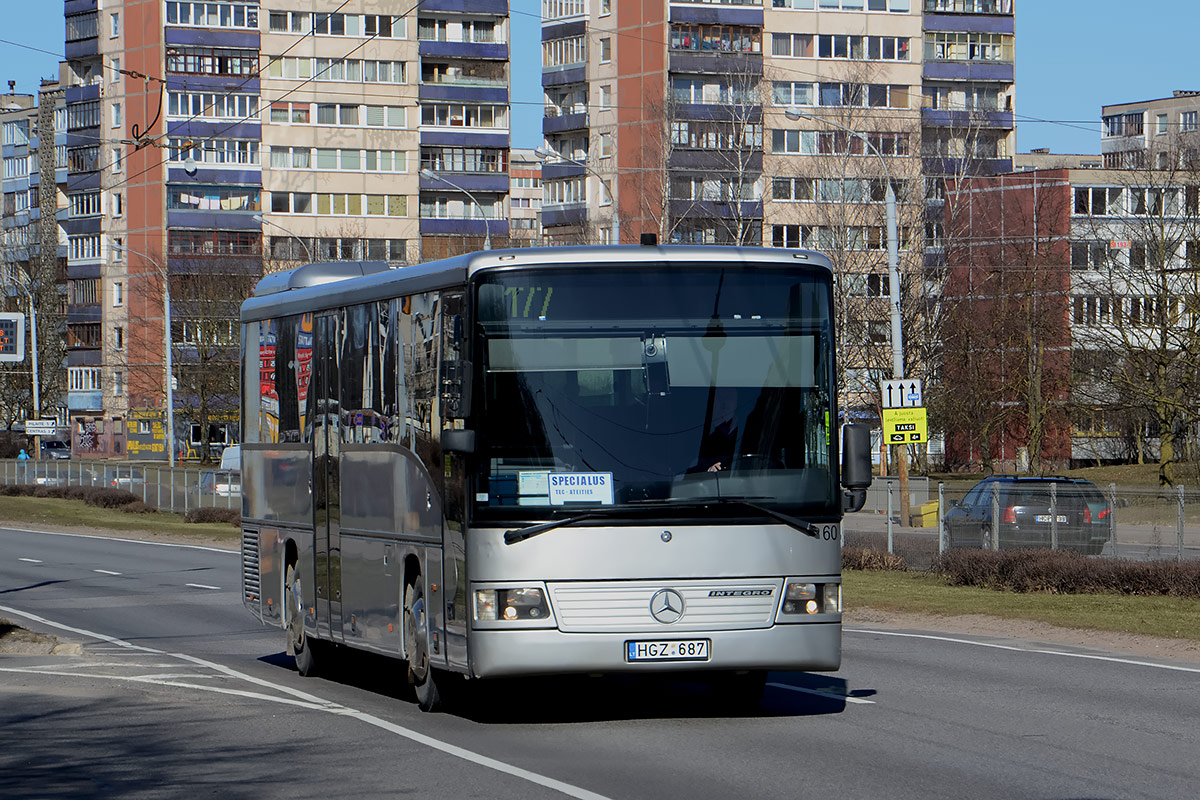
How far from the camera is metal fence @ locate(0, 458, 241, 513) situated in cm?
5938

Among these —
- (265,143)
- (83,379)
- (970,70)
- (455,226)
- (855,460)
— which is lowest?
(855,460)

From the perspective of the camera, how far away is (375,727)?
12891mm

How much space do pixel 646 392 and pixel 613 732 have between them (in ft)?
7.10

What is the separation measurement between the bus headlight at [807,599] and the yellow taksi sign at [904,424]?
70.9 feet

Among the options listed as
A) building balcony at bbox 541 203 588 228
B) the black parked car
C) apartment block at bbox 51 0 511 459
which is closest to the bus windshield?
the black parked car

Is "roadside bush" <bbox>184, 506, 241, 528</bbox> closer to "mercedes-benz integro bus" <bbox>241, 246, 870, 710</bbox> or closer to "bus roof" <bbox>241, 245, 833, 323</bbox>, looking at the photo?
"bus roof" <bbox>241, 245, 833, 323</bbox>

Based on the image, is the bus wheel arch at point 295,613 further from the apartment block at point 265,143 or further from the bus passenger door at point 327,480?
the apartment block at point 265,143

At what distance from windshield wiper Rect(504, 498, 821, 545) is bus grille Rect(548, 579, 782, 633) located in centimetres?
37

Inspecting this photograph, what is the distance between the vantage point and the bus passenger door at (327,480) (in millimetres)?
15555

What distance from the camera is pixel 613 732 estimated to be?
41.0 feet

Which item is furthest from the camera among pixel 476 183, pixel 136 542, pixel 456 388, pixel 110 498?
pixel 476 183

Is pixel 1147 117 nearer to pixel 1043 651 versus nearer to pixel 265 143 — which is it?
pixel 265 143

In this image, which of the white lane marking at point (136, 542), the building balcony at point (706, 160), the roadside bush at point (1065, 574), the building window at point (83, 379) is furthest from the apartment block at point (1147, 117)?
the roadside bush at point (1065, 574)

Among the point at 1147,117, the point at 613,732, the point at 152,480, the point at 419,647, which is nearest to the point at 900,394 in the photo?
the point at 419,647
